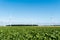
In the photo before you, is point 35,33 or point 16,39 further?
point 35,33

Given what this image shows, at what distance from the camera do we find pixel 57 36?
338 inches

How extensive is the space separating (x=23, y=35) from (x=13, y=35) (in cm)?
62

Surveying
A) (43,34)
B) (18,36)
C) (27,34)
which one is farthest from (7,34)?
(43,34)

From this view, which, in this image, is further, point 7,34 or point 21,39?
point 7,34

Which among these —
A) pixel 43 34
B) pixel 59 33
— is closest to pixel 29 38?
pixel 43 34

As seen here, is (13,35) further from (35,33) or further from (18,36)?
(35,33)

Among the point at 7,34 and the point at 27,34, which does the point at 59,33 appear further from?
the point at 7,34

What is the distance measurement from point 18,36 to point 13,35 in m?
0.32

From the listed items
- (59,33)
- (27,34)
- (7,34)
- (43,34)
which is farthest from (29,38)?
(59,33)

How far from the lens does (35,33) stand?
344 inches

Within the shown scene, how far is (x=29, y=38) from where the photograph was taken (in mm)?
8344

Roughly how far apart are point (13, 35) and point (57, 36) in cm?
276

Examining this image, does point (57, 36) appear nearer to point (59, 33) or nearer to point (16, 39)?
point (59, 33)

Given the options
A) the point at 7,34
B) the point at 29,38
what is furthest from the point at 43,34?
the point at 7,34
